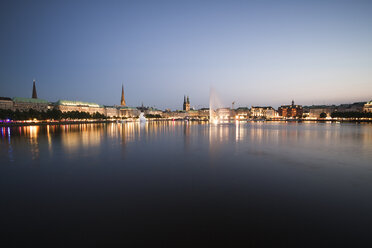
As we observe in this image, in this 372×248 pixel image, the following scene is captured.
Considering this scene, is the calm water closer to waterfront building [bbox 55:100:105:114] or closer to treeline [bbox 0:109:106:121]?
treeline [bbox 0:109:106:121]

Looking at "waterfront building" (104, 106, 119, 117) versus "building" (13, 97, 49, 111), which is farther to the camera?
"waterfront building" (104, 106, 119, 117)

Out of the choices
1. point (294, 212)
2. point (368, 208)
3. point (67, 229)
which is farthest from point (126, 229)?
point (368, 208)

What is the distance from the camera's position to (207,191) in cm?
936

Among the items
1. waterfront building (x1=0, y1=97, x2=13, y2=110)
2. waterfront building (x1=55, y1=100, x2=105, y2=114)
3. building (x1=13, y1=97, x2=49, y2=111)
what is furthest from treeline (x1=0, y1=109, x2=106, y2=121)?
waterfront building (x1=55, y1=100, x2=105, y2=114)

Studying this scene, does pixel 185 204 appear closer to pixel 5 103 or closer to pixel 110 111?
pixel 5 103

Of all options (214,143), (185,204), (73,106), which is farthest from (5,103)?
(185,204)

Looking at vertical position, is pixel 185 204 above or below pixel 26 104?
below

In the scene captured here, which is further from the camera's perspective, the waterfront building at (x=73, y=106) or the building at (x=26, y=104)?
the waterfront building at (x=73, y=106)

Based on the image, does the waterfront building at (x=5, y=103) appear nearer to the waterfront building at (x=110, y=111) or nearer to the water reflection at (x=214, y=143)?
the waterfront building at (x=110, y=111)

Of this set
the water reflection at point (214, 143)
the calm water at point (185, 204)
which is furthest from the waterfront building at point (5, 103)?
the calm water at point (185, 204)

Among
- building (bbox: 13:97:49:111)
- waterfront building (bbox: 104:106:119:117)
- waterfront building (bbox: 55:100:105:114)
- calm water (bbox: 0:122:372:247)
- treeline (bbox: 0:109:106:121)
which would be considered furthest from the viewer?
waterfront building (bbox: 104:106:119:117)

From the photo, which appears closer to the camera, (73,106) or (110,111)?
(73,106)

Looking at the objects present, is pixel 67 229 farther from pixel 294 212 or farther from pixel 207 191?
pixel 294 212

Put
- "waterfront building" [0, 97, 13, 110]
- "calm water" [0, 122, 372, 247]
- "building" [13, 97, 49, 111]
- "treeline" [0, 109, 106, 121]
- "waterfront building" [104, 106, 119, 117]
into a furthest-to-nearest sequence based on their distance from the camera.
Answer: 1. "waterfront building" [104, 106, 119, 117]
2. "building" [13, 97, 49, 111]
3. "waterfront building" [0, 97, 13, 110]
4. "treeline" [0, 109, 106, 121]
5. "calm water" [0, 122, 372, 247]
